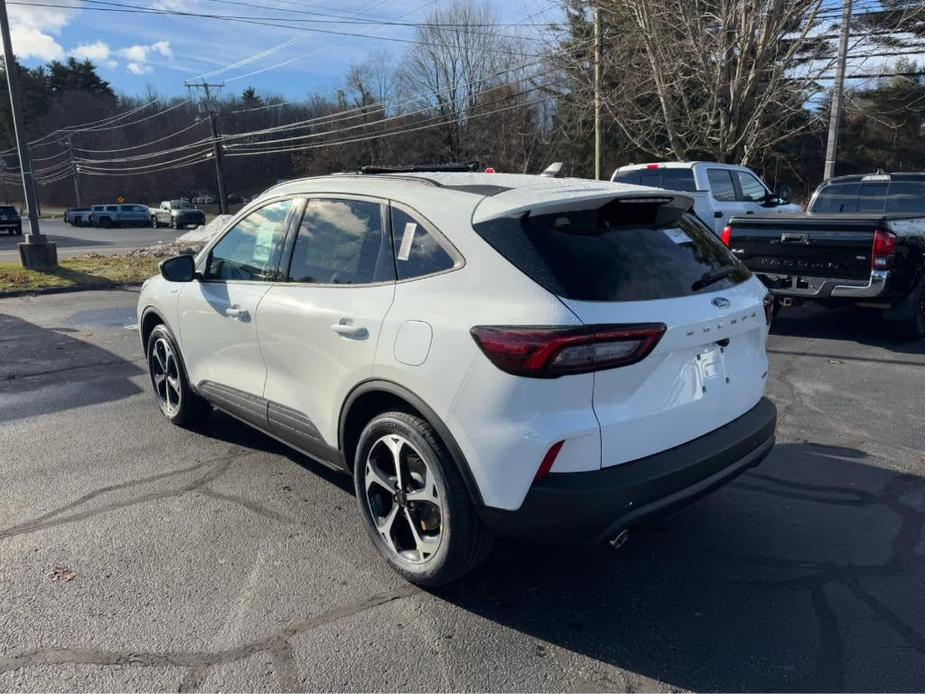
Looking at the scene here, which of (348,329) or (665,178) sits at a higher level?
(665,178)

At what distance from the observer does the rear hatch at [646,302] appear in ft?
8.55

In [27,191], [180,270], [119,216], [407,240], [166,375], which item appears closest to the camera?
[407,240]

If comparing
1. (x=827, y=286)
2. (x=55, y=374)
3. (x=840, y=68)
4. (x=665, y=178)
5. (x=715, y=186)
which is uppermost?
(x=840, y=68)

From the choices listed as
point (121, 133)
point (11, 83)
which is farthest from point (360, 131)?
point (121, 133)

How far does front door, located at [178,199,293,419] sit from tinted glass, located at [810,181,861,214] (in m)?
8.55

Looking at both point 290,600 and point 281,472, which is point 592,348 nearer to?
point 290,600

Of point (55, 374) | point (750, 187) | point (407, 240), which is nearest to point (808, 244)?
point (750, 187)

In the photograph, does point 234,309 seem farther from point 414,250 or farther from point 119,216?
point 119,216

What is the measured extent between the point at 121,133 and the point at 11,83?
94.1m

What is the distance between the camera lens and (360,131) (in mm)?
58906

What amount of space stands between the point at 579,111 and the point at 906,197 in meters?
17.6

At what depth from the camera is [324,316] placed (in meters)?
3.36

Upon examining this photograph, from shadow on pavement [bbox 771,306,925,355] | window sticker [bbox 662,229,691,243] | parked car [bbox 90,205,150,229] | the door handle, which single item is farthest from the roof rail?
parked car [bbox 90,205,150,229]

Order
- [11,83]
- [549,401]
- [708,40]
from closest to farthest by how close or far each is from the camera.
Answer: [549,401], [11,83], [708,40]
